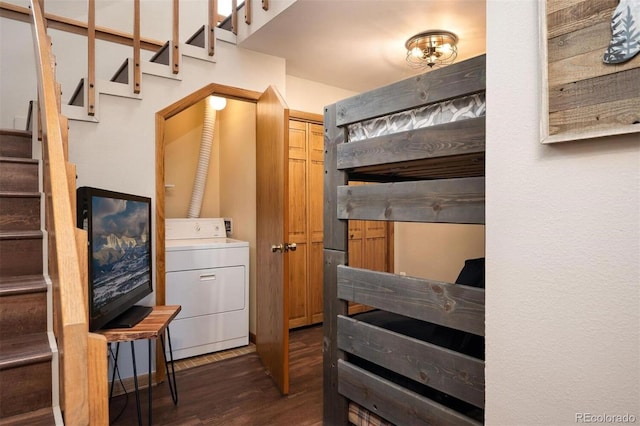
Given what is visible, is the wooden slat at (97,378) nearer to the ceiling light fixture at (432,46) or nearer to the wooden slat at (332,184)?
the wooden slat at (332,184)

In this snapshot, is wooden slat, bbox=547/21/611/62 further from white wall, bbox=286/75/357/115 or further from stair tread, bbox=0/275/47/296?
white wall, bbox=286/75/357/115

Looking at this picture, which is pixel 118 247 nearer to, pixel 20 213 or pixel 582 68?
pixel 20 213

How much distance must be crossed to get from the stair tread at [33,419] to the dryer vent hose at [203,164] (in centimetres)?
266

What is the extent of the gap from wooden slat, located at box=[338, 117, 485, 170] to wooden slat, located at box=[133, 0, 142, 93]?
1.65 metres

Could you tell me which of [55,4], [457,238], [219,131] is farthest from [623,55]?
[55,4]

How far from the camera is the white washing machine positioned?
3.00 metres

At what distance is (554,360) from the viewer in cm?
96

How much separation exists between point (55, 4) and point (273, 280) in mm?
3162

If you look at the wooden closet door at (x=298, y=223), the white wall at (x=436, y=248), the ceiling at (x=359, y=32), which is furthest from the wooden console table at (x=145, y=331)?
the white wall at (x=436, y=248)

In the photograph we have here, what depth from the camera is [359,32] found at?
9.23 ft

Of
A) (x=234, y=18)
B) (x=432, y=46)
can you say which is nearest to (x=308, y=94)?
(x=234, y=18)

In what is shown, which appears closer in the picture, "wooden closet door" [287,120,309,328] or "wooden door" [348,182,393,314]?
"wooden closet door" [287,120,309,328]

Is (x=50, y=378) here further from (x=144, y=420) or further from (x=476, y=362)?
(x=476, y=362)

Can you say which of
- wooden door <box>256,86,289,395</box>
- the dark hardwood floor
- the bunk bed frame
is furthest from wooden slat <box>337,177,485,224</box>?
the dark hardwood floor
